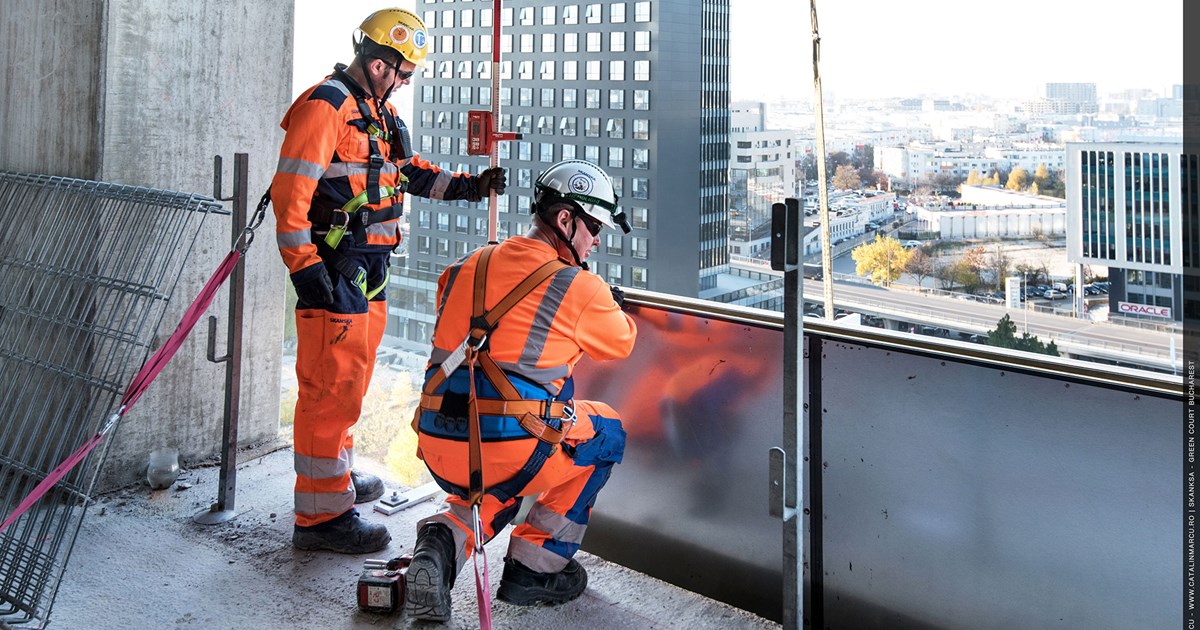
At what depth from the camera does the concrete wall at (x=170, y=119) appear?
3607mm

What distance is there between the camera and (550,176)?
273cm

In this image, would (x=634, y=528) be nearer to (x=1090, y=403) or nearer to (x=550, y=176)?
(x=550, y=176)

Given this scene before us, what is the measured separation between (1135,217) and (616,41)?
192cm

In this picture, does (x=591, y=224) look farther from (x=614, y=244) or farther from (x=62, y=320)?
(x=62, y=320)

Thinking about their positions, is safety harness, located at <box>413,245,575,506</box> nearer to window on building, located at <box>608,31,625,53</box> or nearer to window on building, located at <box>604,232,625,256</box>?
window on building, located at <box>604,232,625,256</box>

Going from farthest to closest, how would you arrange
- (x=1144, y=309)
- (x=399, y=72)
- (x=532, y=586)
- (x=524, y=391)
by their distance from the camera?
(x=399, y=72), (x=532, y=586), (x=524, y=391), (x=1144, y=309)

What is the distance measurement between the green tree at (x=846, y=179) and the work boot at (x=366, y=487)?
2.08m

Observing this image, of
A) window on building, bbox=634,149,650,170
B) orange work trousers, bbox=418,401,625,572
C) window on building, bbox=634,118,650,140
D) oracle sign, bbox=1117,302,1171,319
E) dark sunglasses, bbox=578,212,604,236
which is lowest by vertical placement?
orange work trousers, bbox=418,401,625,572

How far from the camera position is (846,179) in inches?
123

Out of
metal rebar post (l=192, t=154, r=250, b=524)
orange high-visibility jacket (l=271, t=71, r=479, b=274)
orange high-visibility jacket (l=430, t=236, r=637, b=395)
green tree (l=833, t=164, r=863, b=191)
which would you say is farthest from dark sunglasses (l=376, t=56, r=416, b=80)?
green tree (l=833, t=164, r=863, b=191)

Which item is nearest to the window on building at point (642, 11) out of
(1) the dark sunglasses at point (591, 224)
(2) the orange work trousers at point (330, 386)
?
(1) the dark sunglasses at point (591, 224)

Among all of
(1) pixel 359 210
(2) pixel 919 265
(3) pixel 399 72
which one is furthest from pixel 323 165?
(2) pixel 919 265

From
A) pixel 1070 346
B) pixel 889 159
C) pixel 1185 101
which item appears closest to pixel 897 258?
pixel 889 159

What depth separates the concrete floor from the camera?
2.77 m
